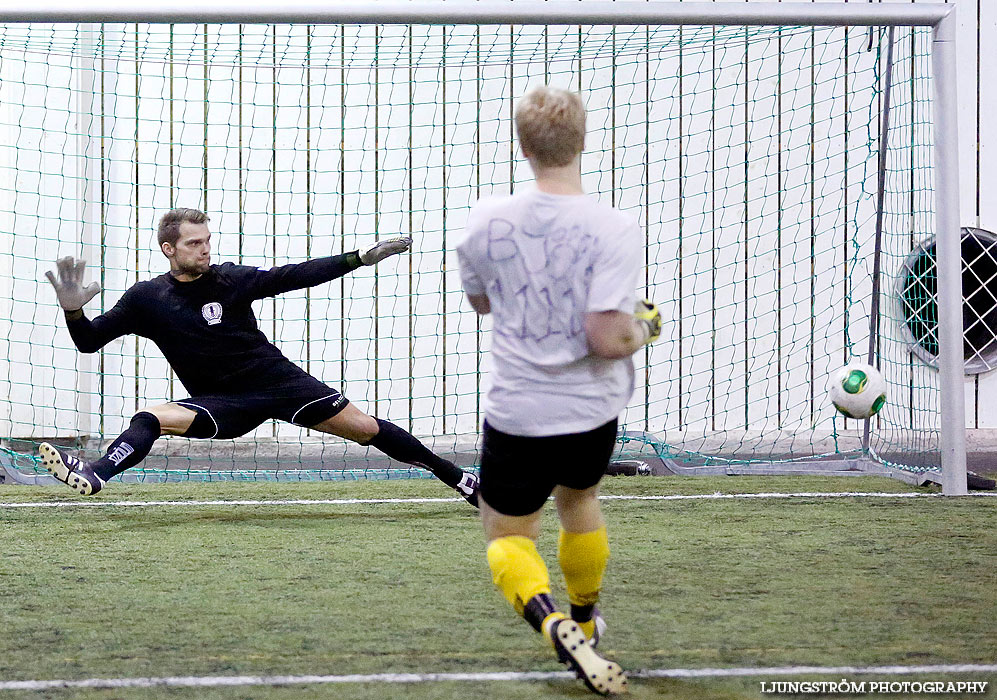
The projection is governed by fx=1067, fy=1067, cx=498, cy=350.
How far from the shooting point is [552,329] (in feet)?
7.17

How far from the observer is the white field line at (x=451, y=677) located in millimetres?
2264

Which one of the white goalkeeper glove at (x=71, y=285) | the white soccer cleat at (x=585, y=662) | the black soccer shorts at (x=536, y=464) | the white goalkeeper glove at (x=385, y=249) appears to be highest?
the white goalkeeper glove at (x=385, y=249)

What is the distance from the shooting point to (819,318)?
22.1 feet

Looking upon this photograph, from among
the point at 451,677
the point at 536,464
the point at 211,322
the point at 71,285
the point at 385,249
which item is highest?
the point at 385,249

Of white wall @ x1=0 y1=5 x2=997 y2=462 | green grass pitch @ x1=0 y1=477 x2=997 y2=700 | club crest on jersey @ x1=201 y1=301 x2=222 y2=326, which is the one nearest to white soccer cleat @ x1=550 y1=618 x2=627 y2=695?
green grass pitch @ x1=0 y1=477 x2=997 y2=700

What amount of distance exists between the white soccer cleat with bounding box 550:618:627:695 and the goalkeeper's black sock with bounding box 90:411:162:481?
8.46 feet

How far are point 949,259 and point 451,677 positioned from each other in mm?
3461

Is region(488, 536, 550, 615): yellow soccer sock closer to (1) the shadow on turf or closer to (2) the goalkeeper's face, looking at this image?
(1) the shadow on turf

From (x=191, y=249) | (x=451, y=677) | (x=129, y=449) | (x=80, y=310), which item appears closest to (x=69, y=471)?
(x=129, y=449)

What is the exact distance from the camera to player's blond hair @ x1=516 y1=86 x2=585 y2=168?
2172 mm

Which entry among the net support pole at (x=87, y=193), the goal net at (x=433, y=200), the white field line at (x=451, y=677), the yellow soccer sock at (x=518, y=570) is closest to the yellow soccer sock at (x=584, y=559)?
the yellow soccer sock at (x=518, y=570)

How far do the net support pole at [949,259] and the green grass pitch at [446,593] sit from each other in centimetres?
30

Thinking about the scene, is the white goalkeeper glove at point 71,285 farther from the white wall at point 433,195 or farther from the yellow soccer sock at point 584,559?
the yellow soccer sock at point 584,559

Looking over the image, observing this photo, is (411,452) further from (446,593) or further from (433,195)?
(433,195)
